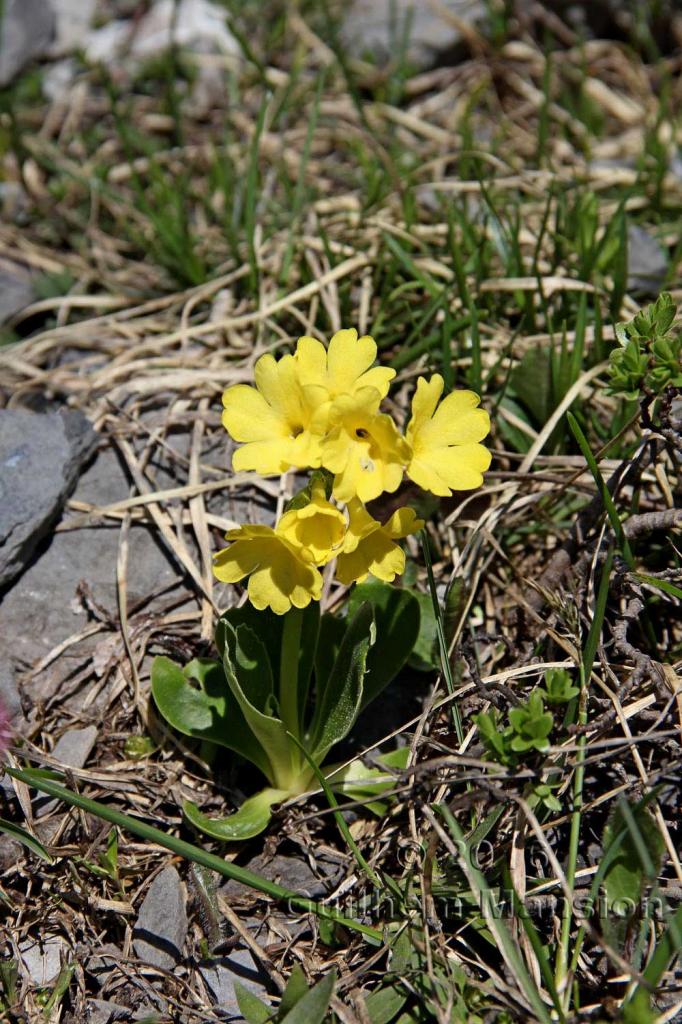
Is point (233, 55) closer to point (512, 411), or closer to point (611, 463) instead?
point (512, 411)

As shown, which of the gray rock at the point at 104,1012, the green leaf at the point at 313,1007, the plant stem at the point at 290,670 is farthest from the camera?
the plant stem at the point at 290,670

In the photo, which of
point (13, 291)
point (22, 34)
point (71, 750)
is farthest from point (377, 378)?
point (22, 34)

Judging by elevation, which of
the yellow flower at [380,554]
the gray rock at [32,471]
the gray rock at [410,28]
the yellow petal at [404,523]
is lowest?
the gray rock at [32,471]

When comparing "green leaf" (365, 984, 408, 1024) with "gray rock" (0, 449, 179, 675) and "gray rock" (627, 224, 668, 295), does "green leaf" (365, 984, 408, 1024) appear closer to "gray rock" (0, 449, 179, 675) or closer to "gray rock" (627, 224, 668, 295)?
"gray rock" (0, 449, 179, 675)

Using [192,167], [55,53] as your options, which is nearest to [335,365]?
[192,167]

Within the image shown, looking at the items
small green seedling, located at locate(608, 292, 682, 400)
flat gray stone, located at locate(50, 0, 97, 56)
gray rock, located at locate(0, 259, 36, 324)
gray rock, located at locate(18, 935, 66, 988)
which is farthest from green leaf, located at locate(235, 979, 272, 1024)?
flat gray stone, located at locate(50, 0, 97, 56)

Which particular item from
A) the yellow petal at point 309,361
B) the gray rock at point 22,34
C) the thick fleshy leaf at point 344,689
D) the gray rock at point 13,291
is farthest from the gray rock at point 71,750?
the gray rock at point 22,34

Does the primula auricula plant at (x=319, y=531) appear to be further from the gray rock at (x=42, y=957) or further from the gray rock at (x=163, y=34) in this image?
the gray rock at (x=163, y=34)
